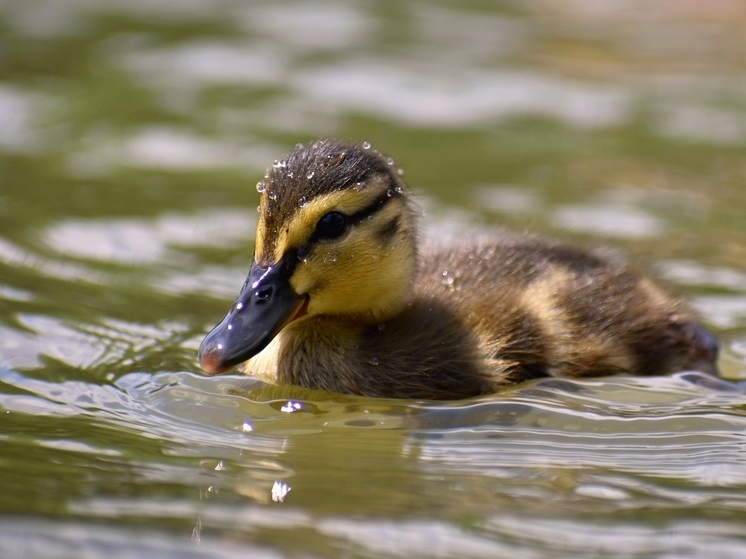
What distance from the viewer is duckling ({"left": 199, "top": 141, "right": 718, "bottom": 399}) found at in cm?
355

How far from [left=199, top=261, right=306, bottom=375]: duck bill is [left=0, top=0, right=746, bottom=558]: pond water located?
169 mm

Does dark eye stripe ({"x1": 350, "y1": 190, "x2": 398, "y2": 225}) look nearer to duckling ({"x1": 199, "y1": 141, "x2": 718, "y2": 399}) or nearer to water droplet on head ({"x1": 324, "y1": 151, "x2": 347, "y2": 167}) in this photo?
duckling ({"x1": 199, "y1": 141, "x2": 718, "y2": 399})

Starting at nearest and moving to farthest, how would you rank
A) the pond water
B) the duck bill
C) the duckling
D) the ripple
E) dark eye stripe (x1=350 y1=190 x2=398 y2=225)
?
1. the pond water
2. the duck bill
3. the duckling
4. dark eye stripe (x1=350 y1=190 x2=398 y2=225)
5. the ripple

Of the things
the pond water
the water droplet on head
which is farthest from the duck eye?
the pond water

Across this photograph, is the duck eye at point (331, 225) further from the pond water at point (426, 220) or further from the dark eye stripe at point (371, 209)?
the pond water at point (426, 220)

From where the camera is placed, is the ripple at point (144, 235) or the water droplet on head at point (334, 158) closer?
the water droplet on head at point (334, 158)

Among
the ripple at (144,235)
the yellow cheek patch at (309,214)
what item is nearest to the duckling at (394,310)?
the yellow cheek patch at (309,214)

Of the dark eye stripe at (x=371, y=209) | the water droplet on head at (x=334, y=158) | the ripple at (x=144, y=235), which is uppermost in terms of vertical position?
the water droplet on head at (x=334, y=158)

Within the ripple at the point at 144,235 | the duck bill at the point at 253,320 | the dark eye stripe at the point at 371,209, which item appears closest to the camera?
the duck bill at the point at 253,320

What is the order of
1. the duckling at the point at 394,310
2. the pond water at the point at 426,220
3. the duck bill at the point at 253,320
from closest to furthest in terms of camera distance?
the pond water at the point at 426,220 < the duck bill at the point at 253,320 < the duckling at the point at 394,310

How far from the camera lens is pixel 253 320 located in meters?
3.50

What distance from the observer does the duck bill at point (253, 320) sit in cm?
343

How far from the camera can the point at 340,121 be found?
6836 millimetres

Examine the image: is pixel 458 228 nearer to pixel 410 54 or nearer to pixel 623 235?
pixel 623 235
